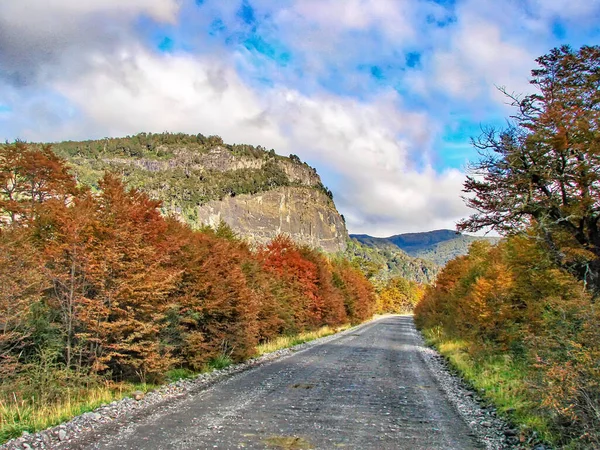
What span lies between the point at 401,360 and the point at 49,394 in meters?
15.7

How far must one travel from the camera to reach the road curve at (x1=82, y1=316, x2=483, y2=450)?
7180 millimetres

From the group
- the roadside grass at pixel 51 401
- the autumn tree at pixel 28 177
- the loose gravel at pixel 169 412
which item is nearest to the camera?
the loose gravel at pixel 169 412

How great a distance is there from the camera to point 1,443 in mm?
6879

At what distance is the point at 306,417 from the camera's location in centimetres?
892

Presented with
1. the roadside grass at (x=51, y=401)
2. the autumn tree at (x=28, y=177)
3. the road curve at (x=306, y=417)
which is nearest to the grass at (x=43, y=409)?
the roadside grass at (x=51, y=401)

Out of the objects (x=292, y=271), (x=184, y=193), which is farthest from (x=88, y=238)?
(x=184, y=193)

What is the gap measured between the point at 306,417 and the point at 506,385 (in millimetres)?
6011

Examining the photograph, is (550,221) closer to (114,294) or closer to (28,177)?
(114,294)

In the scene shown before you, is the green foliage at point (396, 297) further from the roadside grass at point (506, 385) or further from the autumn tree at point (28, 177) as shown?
the roadside grass at point (506, 385)

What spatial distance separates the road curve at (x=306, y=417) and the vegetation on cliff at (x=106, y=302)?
2262 mm

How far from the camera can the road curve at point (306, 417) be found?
23.6ft

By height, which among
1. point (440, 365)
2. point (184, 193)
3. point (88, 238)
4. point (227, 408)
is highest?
point (184, 193)

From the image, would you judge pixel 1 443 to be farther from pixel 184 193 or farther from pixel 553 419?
pixel 184 193

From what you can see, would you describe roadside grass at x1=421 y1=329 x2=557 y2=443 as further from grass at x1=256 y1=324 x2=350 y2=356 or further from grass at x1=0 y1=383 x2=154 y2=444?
grass at x1=256 y1=324 x2=350 y2=356
